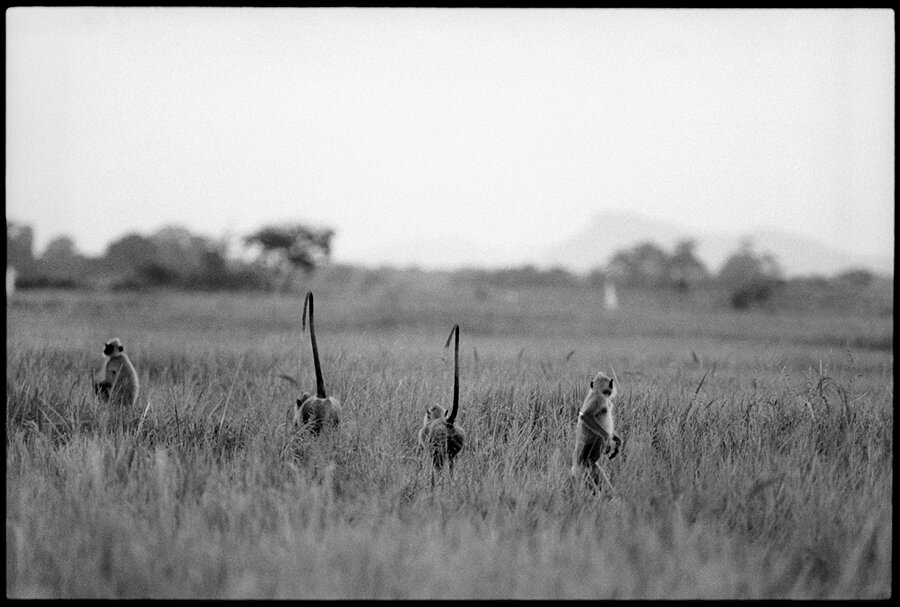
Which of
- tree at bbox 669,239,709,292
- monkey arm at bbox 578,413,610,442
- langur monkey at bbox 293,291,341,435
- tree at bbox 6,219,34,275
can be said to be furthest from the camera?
tree at bbox 669,239,709,292

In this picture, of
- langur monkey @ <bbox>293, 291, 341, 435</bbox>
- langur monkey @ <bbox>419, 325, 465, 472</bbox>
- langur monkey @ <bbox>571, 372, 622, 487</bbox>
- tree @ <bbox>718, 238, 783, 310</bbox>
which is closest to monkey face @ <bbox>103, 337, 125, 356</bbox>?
langur monkey @ <bbox>293, 291, 341, 435</bbox>

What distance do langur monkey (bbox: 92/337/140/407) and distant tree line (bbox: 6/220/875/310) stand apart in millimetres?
20041

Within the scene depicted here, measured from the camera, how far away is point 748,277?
32.1 m

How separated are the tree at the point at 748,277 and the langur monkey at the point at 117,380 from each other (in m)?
26.5

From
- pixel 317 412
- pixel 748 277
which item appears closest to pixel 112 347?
pixel 317 412

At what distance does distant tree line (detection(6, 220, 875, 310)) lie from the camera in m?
26.0

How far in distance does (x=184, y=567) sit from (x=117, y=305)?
1759cm

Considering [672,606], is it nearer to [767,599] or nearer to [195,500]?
[767,599]

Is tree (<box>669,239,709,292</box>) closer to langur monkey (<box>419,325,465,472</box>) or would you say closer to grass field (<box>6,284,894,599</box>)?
grass field (<box>6,284,894,599</box>)

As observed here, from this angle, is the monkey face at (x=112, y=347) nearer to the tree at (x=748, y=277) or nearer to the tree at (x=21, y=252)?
the tree at (x=21, y=252)

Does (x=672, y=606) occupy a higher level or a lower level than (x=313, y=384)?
lower

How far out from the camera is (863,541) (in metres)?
2.82

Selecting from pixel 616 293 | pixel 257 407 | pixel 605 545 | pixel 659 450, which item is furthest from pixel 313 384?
pixel 616 293

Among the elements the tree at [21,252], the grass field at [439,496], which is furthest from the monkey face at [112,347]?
the tree at [21,252]
